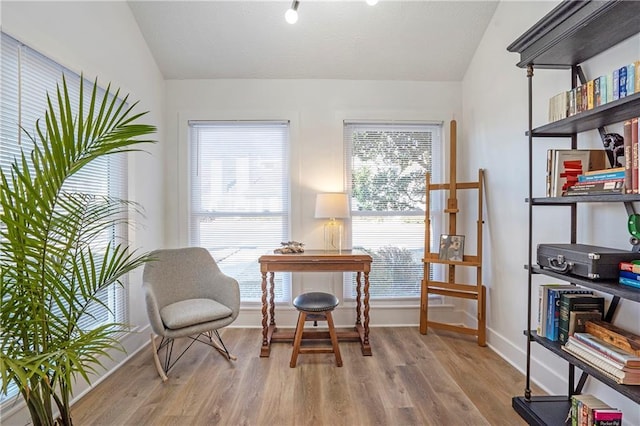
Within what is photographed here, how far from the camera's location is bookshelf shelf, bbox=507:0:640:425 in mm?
1360


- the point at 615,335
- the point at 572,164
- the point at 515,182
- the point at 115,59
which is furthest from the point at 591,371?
the point at 115,59

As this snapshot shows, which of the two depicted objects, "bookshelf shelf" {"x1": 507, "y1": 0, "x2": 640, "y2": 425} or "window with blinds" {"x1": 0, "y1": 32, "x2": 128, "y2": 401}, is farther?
"window with blinds" {"x1": 0, "y1": 32, "x2": 128, "y2": 401}

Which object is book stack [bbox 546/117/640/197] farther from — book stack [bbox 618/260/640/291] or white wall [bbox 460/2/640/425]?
book stack [bbox 618/260/640/291]

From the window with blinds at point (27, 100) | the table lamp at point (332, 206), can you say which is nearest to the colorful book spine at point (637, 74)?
the table lamp at point (332, 206)

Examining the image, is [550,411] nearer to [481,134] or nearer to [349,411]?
[349,411]

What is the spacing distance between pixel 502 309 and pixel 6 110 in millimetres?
3635

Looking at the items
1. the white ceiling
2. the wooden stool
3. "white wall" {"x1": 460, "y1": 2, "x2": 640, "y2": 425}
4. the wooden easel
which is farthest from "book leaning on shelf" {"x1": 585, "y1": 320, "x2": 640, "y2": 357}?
the white ceiling

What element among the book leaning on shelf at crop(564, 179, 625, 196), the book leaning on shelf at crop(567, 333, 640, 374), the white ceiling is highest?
the white ceiling

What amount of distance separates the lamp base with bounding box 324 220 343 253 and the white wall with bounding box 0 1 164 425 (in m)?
1.71

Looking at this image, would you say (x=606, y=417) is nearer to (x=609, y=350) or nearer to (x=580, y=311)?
(x=609, y=350)

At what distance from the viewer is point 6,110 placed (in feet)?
5.48

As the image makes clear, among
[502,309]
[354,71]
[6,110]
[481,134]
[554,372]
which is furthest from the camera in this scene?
[354,71]

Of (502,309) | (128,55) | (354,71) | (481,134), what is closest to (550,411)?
(502,309)

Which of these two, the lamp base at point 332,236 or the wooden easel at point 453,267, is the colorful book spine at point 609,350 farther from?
the lamp base at point 332,236
